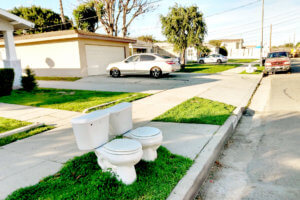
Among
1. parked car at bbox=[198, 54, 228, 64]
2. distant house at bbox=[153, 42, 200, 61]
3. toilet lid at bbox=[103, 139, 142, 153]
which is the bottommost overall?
toilet lid at bbox=[103, 139, 142, 153]

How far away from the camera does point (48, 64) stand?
17.2m

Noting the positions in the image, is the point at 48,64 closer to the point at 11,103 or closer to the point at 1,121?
the point at 11,103

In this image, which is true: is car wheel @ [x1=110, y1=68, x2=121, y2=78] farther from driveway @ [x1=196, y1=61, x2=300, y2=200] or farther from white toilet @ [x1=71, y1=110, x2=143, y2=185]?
white toilet @ [x1=71, y1=110, x2=143, y2=185]

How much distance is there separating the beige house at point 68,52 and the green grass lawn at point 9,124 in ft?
35.1

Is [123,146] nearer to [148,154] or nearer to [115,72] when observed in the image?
[148,154]

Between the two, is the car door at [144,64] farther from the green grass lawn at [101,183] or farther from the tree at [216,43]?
the tree at [216,43]

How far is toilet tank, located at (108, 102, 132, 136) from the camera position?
123 inches

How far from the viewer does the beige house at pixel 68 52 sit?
1570 centimetres

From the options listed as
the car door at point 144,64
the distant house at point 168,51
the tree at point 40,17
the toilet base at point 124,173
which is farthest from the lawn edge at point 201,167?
the tree at point 40,17

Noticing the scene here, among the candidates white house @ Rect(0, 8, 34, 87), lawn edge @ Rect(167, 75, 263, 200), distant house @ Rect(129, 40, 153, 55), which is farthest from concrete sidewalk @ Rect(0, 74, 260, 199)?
distant house @ Rect(129, 40, 153, 55)

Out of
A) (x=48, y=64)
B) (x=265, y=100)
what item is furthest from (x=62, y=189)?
(x=48, y=64)

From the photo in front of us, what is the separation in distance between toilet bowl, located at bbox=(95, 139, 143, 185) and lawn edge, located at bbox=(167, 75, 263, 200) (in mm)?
549

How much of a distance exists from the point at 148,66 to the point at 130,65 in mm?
1372

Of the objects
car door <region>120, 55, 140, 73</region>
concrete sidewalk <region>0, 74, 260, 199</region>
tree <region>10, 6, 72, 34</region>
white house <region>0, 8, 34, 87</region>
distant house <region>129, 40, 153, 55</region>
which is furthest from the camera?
tree <region>10, 6, 72, 34</region>
